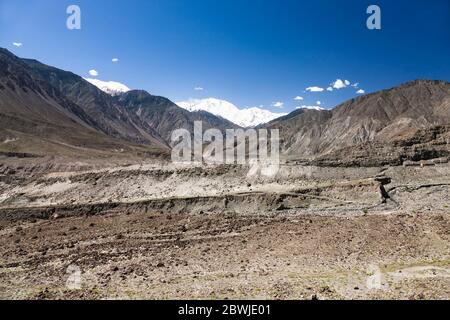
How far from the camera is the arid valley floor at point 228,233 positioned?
15914 millimetres

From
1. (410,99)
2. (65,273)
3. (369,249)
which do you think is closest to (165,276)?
(65,273)

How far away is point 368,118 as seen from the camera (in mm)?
124625

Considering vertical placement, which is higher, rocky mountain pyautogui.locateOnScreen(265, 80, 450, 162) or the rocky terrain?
rocky mountain pyautogui.locateOnScreen(265, 80, 450, 162)

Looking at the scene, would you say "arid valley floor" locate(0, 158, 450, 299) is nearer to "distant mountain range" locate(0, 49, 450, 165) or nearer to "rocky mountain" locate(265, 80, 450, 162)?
"distant mountain range" locate(0, 49, 450, 165)

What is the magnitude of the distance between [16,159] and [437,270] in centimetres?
6488

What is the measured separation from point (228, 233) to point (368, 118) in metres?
112

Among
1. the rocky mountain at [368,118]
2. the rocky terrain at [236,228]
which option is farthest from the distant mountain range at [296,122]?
the rocky terrain at [236,228]

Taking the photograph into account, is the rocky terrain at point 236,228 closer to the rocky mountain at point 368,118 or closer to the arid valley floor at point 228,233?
the arid valley floor at point 228,233

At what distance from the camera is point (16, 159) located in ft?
204

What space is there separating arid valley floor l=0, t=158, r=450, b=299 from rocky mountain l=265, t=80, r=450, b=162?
258 ft

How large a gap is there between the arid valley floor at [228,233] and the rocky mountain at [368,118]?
7867 cm

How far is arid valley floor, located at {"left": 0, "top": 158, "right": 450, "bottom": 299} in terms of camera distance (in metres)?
15.9

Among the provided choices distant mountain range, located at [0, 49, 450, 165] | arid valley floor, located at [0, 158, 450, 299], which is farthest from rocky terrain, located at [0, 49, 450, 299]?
distant mountain range, located at [0, 49, 450, 165]
